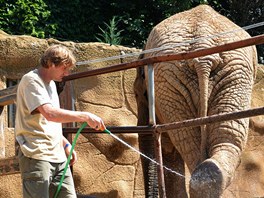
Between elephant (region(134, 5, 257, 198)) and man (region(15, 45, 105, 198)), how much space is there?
1349mm

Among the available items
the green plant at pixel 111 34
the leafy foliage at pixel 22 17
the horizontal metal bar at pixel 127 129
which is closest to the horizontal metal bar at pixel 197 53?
the horizontal metal bar at pixel 127 129

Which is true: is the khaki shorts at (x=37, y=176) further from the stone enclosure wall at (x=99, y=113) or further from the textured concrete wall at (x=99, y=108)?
the textured concrete wall at (x=99, y=108)

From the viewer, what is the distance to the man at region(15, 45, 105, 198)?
4.48 m

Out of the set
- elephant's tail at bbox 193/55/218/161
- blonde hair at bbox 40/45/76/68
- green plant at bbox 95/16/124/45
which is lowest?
elephant's tail at bbox 193/55/218/161

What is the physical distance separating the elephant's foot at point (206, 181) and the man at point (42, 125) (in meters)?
1.09

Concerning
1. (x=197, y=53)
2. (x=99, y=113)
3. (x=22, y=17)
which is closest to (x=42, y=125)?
(x=197, y=53)

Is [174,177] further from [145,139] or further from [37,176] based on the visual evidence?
[37,176]

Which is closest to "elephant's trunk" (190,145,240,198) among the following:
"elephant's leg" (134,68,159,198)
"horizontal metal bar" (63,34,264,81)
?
"horizontal metal bar" (63,34,264,81)

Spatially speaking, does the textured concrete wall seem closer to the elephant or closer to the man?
the elephant

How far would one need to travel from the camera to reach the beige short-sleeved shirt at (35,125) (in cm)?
449

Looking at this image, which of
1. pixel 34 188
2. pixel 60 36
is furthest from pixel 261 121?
pixel 34 188

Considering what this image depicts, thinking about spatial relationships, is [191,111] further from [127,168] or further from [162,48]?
[127,168]

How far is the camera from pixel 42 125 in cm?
456

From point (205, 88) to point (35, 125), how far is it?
1922mm
